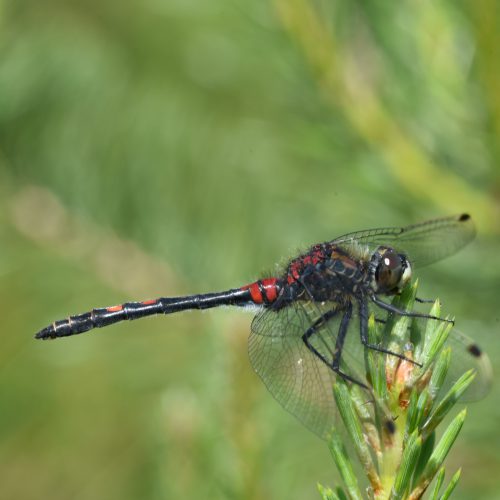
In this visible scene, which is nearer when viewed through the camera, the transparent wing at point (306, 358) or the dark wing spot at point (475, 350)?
the dark wing spot at point (475, 350)

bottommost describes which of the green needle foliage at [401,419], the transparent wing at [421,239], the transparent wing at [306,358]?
the green needle foliage at [401,419]

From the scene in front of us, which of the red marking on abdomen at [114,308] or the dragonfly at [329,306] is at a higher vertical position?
the red marking on abdomen at [114,308]

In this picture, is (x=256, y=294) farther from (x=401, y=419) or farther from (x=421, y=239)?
(x=401, y=419)

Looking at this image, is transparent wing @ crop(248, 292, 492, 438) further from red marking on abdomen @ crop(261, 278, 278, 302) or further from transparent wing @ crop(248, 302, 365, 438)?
red marking on abdomen @ crop(261, 278, 278, 302)

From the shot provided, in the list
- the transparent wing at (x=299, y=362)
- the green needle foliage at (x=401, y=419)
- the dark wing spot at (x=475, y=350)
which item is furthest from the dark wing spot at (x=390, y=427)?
the transparent wing at (x=299, y=362)

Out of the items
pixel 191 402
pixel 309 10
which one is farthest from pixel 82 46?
pixel 191 402

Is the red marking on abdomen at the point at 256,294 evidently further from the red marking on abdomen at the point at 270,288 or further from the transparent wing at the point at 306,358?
the transparent wing at the point at 306,358

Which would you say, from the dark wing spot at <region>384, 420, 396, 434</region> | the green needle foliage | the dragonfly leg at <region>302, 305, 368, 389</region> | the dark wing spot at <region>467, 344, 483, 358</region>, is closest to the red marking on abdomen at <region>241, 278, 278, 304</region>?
the dragonfly leg at <region>302, 305, 368, 389</region>

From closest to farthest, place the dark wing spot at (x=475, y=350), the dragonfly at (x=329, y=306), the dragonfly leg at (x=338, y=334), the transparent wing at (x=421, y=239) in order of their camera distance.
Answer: the dark wing spot at (x=475, y=350) < the dragonfly leg at (x=338, y=334) < the dragonfly at (x=329, y=306) < the transparent wing at (x=421, y=239)
